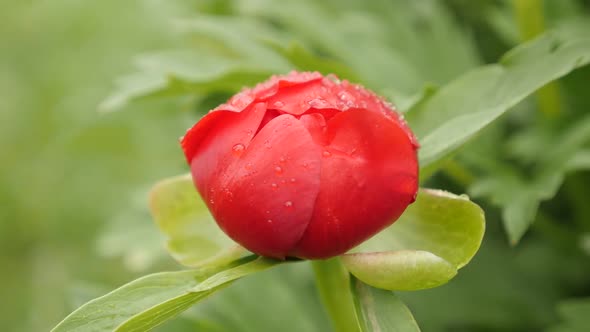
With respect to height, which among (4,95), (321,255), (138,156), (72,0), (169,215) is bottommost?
(321,255)

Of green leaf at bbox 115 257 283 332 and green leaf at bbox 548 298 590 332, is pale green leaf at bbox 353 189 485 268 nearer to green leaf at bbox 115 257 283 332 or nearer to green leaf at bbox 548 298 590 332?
green leaf at bbox 115 257 283 332

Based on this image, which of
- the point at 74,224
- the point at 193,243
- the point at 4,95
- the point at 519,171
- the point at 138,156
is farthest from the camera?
the point at 4,95

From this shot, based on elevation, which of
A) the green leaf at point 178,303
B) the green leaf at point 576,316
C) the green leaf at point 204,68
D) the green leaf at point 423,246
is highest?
the green leaf at point 204,68

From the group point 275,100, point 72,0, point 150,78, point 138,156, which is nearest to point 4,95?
point 72,0

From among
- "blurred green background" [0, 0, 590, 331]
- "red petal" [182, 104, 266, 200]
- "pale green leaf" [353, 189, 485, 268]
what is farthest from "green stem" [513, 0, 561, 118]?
"red petal" [182, 104, 266, 200]

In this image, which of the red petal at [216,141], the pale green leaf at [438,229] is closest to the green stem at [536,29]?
the pale green leaf at [438,229]

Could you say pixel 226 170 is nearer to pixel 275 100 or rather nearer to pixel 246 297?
pixel 275 100

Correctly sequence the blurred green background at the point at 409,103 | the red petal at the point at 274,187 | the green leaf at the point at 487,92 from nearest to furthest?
the red petal at the point at 274,187
the green leaf at the point at 487,92
the blurred green background at the point at 409,103

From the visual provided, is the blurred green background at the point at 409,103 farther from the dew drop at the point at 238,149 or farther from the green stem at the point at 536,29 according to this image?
the dew drop at the point at 238,149
